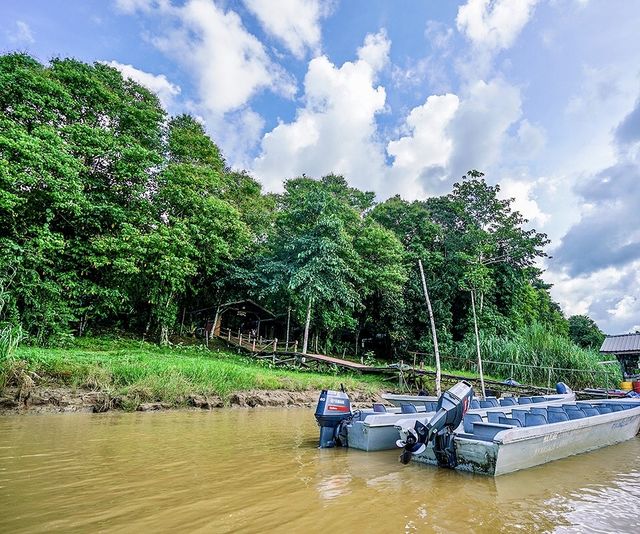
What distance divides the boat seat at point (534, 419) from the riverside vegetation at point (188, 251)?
28.0ft

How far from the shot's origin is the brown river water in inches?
144

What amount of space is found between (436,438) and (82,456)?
512 centimetres

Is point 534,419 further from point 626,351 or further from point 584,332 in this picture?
point 584,332

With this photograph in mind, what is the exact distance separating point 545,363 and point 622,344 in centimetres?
471

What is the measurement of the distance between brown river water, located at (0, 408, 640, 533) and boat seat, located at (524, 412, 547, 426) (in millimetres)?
709

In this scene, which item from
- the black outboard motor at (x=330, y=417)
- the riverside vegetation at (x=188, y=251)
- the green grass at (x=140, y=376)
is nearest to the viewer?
the black outboard motor at (x=330, y=417)

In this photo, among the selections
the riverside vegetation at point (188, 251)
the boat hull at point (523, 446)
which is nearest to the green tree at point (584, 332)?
the riverside vegetation at point (188, 251)

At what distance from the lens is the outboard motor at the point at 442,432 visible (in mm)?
5812

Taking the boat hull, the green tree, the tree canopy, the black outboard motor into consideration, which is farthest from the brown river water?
the green tree

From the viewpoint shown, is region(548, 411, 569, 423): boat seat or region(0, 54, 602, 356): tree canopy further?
region(0, 54, 602, 356): tree canopy

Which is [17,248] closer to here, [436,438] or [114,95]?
[114,95]

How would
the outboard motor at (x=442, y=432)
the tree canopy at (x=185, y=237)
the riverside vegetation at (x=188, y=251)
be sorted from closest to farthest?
1. the outboard motor at (x=442, y=432)
2. the riverside vegetation at (x=188, y=251)
3. the tree canopy at (x=185, y=237)

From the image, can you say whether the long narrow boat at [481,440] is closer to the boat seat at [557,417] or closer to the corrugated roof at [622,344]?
the boat seat at [557,417]

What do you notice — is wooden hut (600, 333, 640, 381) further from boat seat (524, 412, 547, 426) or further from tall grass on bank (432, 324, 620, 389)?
boat seat (524, 412, 547, 426)
